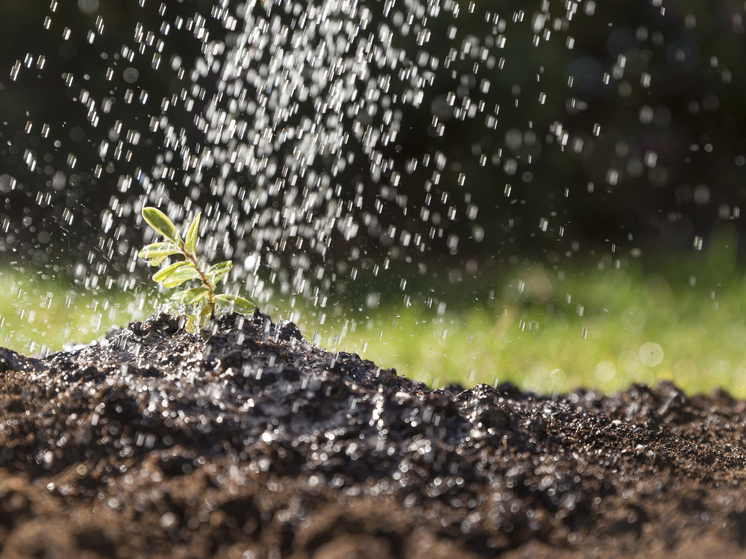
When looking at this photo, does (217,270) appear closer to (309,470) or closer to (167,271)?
(167,271)

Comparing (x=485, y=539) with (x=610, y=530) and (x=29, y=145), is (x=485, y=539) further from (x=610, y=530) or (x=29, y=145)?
(x=29, y=145)

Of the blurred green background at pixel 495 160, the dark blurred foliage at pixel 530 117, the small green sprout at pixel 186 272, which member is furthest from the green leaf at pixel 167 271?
the dark blurred foliage at pixel 530 117

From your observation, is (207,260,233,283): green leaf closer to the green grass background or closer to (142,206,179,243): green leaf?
(142,206,179,243): green leaf

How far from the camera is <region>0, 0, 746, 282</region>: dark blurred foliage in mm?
4609

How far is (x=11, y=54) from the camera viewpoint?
544 centimetres

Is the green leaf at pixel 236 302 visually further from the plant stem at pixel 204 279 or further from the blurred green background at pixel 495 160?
the blurred green background at pixel 495 160

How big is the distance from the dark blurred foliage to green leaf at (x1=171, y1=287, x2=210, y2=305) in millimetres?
3112

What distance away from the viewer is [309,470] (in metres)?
1.08

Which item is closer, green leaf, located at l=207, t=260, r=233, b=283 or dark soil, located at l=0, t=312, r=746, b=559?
dark soil, located at l=0, t=312, r=746, b=559

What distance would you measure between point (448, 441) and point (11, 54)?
5.79m

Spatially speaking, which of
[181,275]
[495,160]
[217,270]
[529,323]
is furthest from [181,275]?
[495,160]

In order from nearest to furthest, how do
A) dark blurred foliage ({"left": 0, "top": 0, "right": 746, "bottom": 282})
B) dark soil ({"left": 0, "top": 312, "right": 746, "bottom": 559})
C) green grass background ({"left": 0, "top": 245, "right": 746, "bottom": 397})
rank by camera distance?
dark soil ({"left": 0, "top": 312, "right": 746, "bottom": 559}), green grass background ({"left": 0, "top": 245, "right": 746, "bottom": 397}), dark blurred foliage ({"left": 0, "top": 0, "right": 746, "bottom": 282})

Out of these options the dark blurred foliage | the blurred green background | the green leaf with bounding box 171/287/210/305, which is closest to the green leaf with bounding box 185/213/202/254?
the green leaf with bounding box 171/287/210/305

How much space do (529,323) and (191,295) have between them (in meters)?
2.23
